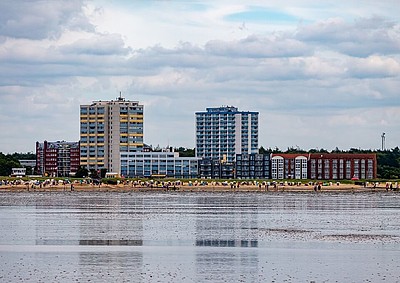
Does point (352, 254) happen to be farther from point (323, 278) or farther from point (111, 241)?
point (111, 241)

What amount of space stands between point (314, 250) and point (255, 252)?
3.62 m

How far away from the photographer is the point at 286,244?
56062mm

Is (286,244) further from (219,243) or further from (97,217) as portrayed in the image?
(97,217)

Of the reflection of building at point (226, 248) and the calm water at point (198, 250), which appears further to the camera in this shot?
the reflection of building at point (226, 248)

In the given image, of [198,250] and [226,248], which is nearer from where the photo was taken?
[198,250]

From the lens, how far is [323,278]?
4122 cm

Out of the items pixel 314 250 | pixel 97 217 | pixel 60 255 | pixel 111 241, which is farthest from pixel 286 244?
pixel 97 217

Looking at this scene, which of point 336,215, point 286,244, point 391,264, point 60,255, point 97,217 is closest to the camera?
point 391,264

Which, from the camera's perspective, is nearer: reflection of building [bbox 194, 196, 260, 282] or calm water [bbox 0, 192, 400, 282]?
calm water [bbox 0, 192, 400, 282]

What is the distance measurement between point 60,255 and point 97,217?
3544 cm

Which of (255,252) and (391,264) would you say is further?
(255,252)

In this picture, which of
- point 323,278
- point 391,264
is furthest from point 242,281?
point 391,264

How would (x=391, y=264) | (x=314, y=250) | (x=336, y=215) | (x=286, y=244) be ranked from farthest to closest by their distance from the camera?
(x=336, y=215) < (x=286, y=244) < (x=314, y=250) < (x=391, y=264)

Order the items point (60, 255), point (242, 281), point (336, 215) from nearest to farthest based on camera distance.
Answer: point (242, 281)
point (60, 255)
point (336, 215)
